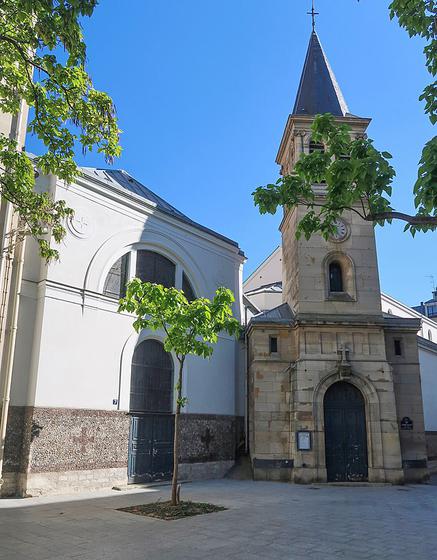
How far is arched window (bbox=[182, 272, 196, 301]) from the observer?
63.7 ft

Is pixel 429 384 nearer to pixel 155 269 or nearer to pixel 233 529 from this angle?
pixel 155 269

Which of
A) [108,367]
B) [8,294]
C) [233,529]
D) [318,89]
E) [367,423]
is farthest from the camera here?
[318,89]

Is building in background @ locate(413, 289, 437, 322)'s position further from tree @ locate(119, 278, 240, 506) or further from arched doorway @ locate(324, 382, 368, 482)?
tree @ locate(119, 278, 240, 506)

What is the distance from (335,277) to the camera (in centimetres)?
1972

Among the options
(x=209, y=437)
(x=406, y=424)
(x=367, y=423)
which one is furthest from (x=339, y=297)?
(x=209, y=437)

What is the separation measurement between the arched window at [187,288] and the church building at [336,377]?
2609 mm

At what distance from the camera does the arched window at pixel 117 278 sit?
54.1ft

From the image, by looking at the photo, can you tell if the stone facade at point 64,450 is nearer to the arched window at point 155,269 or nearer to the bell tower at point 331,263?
the arched window at point 155,269

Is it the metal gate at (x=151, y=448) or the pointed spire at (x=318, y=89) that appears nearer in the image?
the metal gate at (x=151, y=448)

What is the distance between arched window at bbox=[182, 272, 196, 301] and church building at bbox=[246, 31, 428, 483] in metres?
2.61

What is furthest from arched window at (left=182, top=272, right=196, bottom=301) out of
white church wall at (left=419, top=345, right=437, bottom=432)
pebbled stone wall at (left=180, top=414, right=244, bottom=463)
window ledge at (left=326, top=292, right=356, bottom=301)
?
white church wall at (left=419, top=345, right=437, bottom=432)

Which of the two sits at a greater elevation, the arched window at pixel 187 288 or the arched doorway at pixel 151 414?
the arched window at pixel 187 288

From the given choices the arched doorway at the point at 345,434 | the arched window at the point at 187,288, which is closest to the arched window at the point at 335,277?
the arched doorway at the point at 345,434

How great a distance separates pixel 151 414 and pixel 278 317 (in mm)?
6065
